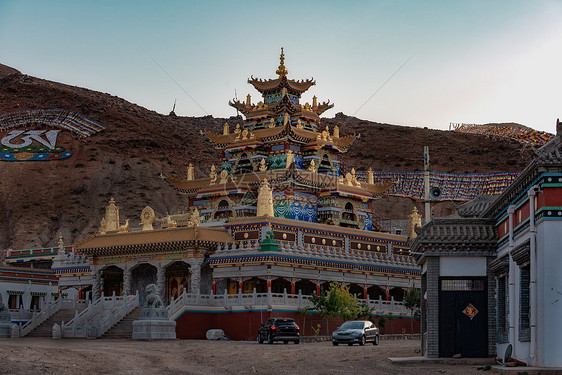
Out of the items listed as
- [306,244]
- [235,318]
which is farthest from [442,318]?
[306,244]

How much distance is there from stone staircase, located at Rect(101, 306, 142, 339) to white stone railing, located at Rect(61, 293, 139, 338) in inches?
8.2

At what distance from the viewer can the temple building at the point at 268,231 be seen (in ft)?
196

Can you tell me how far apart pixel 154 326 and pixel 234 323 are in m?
A: 7.57

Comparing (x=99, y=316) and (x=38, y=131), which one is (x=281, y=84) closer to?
(x=99, y=316)

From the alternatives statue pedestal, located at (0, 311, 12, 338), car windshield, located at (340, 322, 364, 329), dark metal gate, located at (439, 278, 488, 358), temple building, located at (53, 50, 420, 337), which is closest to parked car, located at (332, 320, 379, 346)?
car windshield, located at (340, 322, 364, 329)

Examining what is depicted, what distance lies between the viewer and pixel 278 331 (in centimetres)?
4956

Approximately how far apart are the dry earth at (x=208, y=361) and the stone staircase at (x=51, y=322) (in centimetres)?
1494

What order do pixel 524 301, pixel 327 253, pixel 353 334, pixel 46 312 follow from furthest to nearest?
pixel 327 253 → pixel 46 312 → pixel 353 334 → pixel 524 301

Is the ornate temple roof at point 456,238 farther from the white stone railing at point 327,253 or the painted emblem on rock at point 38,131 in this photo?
the painted emblem on rock at point 38,131

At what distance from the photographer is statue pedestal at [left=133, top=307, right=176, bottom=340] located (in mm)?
50125

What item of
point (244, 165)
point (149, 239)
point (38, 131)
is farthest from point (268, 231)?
point (38, 131)

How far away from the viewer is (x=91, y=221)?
4811 inches

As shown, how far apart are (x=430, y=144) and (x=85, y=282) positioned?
97.3 meters

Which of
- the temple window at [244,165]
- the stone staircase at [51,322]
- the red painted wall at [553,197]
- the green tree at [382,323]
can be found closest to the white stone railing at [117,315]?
the stone staircase at [51,322]
